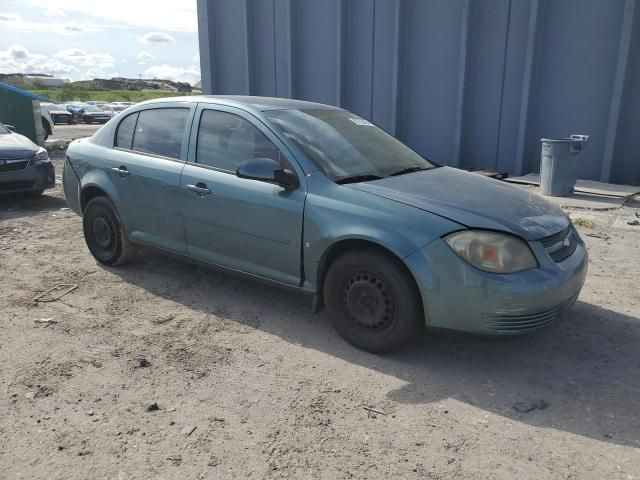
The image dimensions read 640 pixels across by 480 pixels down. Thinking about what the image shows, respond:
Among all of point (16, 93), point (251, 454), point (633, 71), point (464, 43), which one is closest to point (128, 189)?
point (251, 454)

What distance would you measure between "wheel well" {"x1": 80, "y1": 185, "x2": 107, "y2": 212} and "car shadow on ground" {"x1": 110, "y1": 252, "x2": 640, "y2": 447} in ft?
4.02

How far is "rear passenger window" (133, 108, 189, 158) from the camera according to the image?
4617 millimetres

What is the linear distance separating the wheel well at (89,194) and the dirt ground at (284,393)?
93 cm

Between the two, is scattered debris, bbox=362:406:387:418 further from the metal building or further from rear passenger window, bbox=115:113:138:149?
the metal building

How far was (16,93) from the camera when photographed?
14.4 m

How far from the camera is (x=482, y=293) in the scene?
3180 millimetres

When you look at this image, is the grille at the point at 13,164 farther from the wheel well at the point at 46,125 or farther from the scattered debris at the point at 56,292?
the wheel well at the point at 46,125

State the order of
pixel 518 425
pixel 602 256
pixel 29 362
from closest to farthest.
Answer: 1. pixel 518 425
2. pixel 29 362
3. pixel 602 256

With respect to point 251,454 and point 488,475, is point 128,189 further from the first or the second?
point 488,475

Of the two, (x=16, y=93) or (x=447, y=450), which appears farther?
(x=16, y=93)

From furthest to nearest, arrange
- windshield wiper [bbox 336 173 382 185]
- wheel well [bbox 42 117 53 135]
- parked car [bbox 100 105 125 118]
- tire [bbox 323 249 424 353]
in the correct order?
1. parked car [bbox 100 105 125 118]
2. wheel well [bbox 42 117 53 135]
3. windshield wiper [bbox 336 173 382 185]
4. tire [bbox 323 249 424 353]

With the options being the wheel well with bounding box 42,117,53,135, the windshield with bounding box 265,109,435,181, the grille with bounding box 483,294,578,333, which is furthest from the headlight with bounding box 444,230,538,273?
the wheel well with bounding box 42,117,53,135

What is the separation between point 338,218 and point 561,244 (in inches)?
56.8

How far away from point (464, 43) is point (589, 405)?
8.71m
